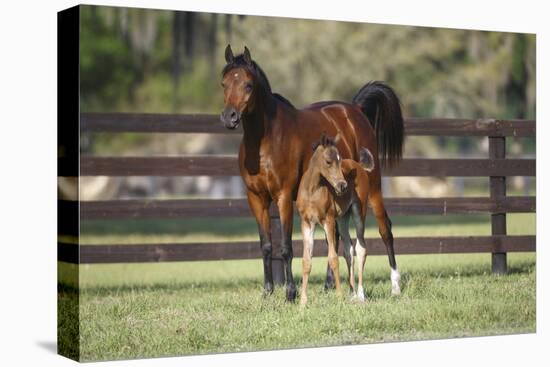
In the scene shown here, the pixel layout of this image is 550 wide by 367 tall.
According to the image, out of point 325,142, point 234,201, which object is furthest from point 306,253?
point 234,201

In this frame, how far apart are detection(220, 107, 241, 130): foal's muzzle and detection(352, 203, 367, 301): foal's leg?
4.58ft

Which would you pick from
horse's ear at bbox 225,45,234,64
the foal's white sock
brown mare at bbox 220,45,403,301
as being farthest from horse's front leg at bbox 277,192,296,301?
horse's ear at bbox 225,45,234,64

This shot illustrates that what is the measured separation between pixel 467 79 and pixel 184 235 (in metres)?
4.48

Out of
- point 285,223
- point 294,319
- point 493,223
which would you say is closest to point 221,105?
point 285,223

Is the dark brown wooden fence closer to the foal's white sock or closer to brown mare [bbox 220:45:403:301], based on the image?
the foal's white sock

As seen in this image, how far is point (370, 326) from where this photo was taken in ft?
27.0

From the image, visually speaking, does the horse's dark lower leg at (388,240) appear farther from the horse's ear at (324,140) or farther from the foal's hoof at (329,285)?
the horse's ear at (324,140)

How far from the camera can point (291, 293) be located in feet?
26.8

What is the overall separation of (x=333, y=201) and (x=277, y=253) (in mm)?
787

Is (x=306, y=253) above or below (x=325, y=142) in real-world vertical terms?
below

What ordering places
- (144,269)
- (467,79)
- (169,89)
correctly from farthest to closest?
(467,79)
(144,269)
(169,89)

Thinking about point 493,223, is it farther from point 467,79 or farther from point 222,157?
point 222,157

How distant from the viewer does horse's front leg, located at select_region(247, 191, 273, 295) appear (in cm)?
816

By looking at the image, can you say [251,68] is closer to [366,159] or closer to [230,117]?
[230,117]
